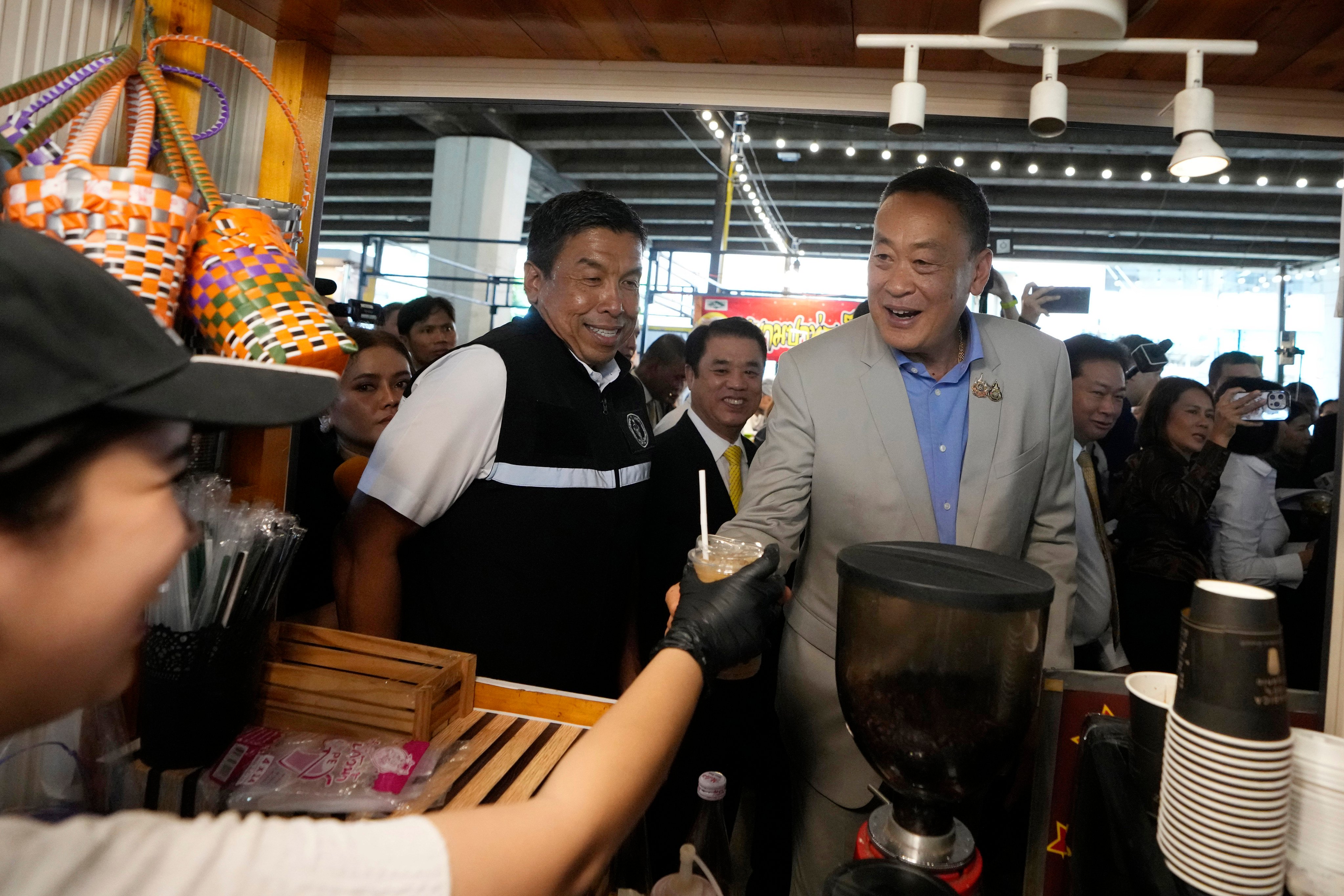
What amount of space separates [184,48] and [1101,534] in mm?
2708

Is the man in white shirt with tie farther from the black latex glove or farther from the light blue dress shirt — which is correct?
the black latex glove

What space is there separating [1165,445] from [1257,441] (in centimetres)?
45

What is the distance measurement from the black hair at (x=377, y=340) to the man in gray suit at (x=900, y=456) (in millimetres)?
1394

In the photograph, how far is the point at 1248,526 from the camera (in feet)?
10.1

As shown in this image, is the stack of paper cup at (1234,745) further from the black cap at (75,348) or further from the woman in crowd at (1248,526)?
the woman in crowd at (1248,526)

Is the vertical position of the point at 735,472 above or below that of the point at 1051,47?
below

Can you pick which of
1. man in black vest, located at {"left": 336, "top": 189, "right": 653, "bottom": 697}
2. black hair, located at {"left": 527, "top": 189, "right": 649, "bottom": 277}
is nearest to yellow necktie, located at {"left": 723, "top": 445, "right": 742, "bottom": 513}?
man in black vest, located at {"left": 336, "top": 189, "right": 653, "bottom": 697}

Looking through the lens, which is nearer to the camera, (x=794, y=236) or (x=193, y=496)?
(x=193, y=496)

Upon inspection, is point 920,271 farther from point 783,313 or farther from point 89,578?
point 783,313

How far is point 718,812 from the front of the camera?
5.72ft

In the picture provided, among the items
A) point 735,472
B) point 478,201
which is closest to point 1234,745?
point 735,472

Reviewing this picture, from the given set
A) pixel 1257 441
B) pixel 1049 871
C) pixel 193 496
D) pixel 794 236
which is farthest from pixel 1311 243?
pixel 193 496

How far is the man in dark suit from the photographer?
2.34 metres

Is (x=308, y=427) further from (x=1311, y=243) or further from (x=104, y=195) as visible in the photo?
(x=1311, y=243)
